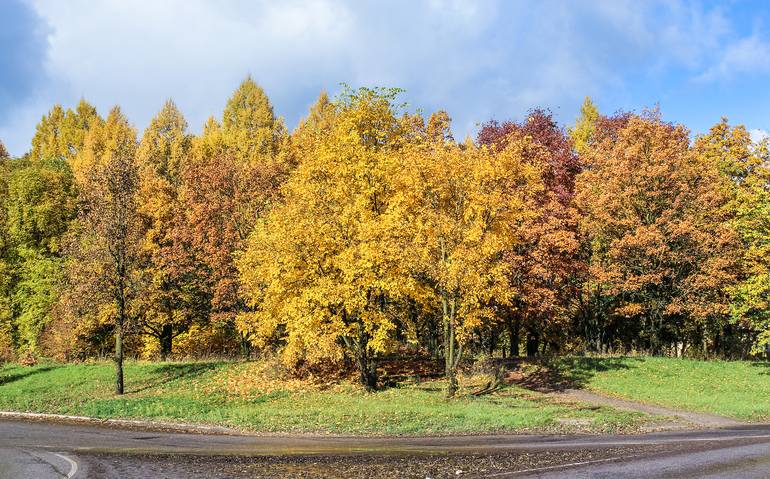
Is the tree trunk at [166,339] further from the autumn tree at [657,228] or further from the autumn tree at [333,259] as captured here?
the autumn tree at [657,228]

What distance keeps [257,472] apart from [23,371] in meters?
36.2

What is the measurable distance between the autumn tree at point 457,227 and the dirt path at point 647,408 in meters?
6.65

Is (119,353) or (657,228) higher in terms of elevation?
(657,228)

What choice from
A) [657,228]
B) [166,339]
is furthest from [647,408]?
[166,339]

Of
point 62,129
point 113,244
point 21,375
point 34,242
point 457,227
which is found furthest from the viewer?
point 62,129

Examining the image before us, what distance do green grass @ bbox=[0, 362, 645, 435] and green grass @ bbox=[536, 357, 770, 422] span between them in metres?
5.71

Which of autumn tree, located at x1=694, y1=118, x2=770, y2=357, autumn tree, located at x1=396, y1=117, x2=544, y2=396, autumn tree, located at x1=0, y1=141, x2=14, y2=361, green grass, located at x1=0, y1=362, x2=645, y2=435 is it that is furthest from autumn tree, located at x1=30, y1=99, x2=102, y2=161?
autumn tree, located at x1=694, y1=118, x2=770, y2=357

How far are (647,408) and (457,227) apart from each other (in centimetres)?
1256

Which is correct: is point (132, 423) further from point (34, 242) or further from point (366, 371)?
point (34, 242)

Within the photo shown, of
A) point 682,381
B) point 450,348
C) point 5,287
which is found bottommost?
point 682,381

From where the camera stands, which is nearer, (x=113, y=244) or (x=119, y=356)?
(x=119, y=356)

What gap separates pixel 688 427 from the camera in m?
22.0

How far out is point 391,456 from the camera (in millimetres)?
15320

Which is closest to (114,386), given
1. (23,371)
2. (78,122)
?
(23,371)
